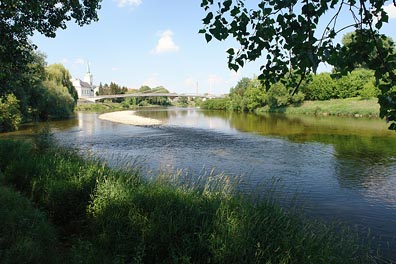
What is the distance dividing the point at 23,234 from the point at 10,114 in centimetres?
2911

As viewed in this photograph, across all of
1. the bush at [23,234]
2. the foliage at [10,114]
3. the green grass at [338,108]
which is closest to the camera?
the bush at [23,234]

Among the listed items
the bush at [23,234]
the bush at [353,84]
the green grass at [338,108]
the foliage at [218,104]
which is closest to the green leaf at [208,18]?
the bush at [23,234]

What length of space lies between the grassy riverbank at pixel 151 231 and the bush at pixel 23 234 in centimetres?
1

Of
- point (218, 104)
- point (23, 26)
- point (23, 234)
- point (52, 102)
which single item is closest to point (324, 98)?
point (218, 104)

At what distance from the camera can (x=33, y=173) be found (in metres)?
9.29

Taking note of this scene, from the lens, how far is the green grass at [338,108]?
5062 cm

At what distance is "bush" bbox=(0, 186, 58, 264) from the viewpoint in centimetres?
465

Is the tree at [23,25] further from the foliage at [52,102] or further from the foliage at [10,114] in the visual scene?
the foliage at [52,102]

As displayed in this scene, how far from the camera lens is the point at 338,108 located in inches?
2208

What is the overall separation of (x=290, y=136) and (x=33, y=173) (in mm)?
22950

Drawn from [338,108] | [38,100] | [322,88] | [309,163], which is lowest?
[309,163]

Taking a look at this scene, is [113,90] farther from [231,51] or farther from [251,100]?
[231,51]

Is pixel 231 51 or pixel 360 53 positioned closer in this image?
pixel 360 53

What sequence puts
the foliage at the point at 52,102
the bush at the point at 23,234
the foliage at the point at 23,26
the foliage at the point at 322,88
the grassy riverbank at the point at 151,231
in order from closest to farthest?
the bush at the point at 23,234
the grassy riverbank at the point at 151,231
the foliage at the point at 23,26
the foliage at the point at 52,102
the foliage at the point at 322,88
